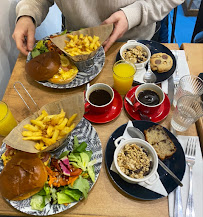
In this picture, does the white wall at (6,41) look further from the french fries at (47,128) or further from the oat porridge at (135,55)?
the oat porridge at (135,55)

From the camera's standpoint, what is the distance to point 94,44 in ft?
4.39

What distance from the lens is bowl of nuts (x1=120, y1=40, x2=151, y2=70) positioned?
1337 millimetres

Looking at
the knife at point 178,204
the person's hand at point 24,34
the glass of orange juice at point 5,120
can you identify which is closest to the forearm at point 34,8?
the person's hand at point 24,34

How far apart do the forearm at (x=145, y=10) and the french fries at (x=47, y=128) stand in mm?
882

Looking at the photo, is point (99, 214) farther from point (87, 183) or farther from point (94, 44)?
point (94, 44)

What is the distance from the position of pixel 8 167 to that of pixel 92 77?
0.75 meters

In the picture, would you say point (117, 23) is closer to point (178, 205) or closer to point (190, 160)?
point (190, 160)

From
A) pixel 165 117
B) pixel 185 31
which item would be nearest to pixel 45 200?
pixel 165 117

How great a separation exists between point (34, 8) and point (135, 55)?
92cm

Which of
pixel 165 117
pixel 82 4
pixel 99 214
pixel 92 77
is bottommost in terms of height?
pixel 99 214

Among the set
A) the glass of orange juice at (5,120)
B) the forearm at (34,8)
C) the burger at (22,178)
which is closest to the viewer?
the burger at (22,178)

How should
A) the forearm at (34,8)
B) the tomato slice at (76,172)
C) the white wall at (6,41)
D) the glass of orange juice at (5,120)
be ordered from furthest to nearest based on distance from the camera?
the white wall at (6,41)
the forearm at (34,8)
the glass of orange juice at (5,120)
the tomato slice at (76,172)

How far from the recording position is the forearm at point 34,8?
1535 millimetres

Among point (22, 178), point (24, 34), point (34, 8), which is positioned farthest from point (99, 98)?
point (34, 8)
